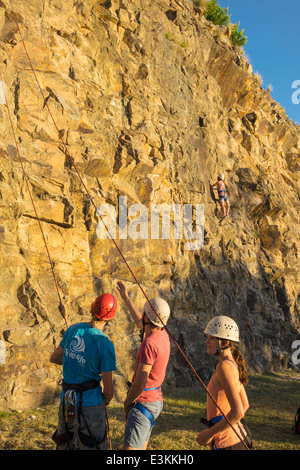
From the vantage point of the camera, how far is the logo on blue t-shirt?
3367 mm

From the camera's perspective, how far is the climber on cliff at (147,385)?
3.39 meters

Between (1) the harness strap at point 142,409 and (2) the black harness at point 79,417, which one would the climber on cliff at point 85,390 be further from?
(1) the harness strap at point 142,409

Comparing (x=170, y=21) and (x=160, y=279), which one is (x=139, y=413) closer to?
(x=160, y=279)

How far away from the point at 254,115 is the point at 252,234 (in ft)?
30.1

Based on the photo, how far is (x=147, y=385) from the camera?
3.53m

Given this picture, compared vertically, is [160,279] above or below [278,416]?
above

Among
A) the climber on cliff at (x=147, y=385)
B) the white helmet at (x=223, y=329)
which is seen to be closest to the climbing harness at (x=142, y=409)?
the climber on cliff at (x=147, y=385)

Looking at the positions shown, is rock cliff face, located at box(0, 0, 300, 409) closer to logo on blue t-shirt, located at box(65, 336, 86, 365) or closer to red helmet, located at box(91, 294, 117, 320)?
logo on blue t-shirt, located at box(65, 336, 86, 365)

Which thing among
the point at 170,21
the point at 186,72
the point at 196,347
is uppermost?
the point at 170,21

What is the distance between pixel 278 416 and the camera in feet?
27.5

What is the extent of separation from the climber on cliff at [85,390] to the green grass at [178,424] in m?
2.40

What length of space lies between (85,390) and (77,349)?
0.40 metres

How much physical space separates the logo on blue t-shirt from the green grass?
279 cm

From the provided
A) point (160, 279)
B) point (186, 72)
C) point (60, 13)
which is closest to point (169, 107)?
point (186, 72)
